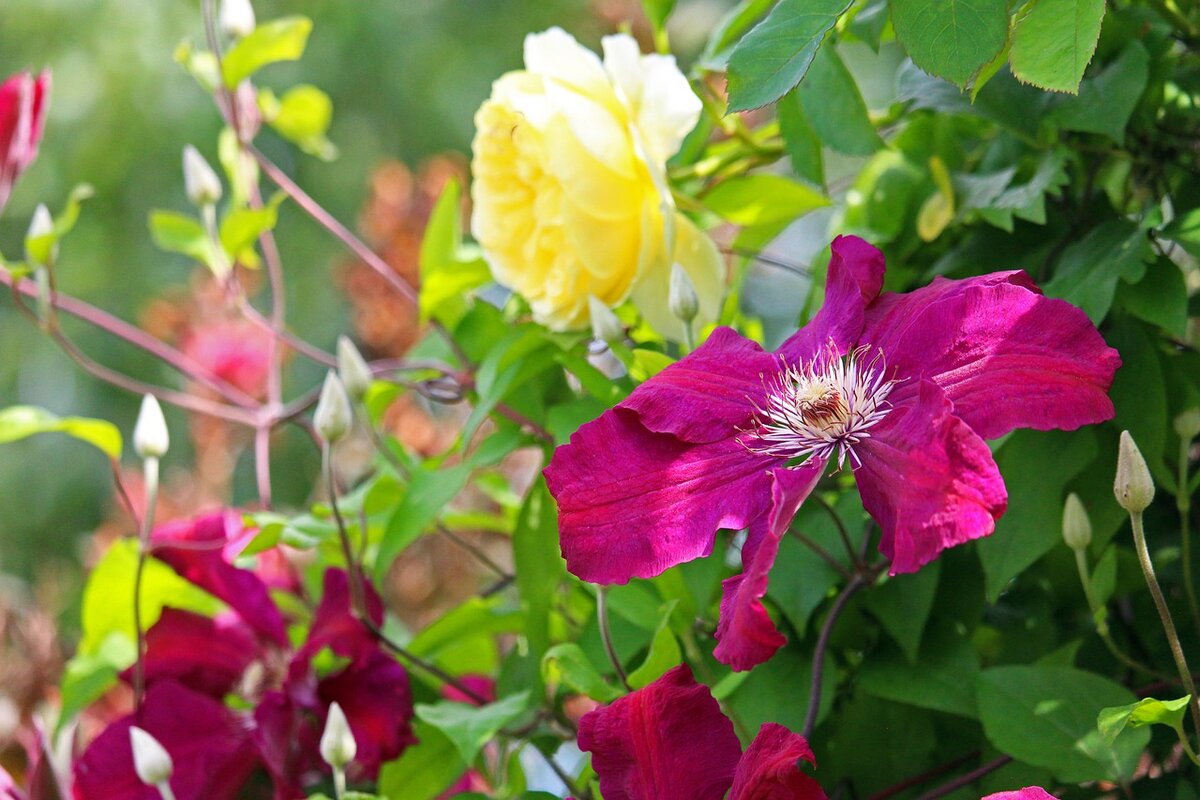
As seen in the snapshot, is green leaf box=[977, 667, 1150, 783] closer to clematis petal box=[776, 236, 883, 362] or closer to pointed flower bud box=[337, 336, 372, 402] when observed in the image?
clematis petal box=[776, 236, 883, 362]

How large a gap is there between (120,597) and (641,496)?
1.21 ft

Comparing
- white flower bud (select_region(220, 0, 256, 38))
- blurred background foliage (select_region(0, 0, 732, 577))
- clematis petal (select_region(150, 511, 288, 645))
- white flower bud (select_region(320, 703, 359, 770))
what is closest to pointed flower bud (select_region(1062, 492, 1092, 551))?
white flower bud (select_region(320, 703, 359, 770))

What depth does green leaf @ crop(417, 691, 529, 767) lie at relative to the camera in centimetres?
44

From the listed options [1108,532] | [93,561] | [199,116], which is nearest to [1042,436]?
[1108,532]

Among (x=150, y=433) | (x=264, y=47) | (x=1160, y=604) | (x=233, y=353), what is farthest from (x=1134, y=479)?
(x=233, y=353)

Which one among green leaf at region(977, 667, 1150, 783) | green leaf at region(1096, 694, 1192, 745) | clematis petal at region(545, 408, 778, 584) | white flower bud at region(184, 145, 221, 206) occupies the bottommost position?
green leaf at region(977, 667, 1150, 783)

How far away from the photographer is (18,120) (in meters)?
0.62

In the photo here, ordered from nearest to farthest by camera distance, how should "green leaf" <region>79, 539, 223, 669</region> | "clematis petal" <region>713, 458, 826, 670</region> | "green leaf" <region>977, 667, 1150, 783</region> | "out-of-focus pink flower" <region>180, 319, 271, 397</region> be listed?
"clematis petal" <region>713, 458, 826, 670</region> → "green leaf" <region>977, 667, 1150, 783</region> → "green leaf" <region>79, 539, 223, 669</region> → "out-of-focus pink flower" <region>180, 319, 271, 397</region>

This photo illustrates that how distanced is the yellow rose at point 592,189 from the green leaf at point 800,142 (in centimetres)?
5

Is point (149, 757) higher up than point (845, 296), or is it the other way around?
point (845, 296)

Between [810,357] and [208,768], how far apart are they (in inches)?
12.5

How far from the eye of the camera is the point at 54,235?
1.95 ft

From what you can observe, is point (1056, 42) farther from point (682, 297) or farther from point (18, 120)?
point (18, 120)

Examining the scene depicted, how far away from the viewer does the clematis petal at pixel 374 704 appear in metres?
0.50
